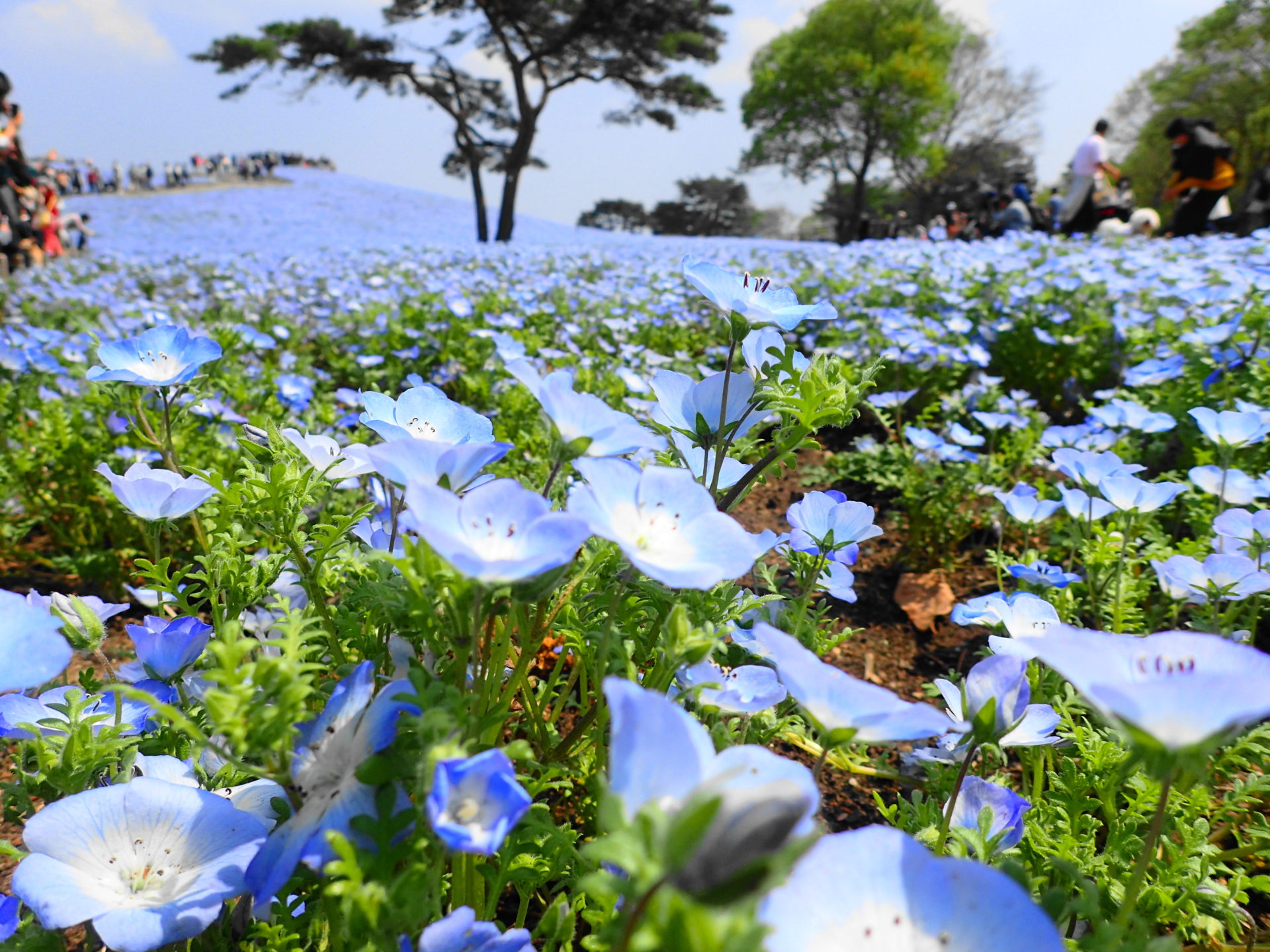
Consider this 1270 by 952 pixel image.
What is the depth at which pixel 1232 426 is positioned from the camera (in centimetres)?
192

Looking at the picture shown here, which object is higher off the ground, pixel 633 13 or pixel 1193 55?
pixel 1193 55

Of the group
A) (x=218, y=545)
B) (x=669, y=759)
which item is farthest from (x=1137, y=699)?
(x=218, y=545)

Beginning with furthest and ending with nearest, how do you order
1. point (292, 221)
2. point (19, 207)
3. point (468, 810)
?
point (292, 221)
point (19, 207)
point (468, 810)

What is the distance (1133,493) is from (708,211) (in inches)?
1645

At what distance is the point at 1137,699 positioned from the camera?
52 cm

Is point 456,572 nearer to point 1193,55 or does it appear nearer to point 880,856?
point 880,856

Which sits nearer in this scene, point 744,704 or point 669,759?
point 669,759

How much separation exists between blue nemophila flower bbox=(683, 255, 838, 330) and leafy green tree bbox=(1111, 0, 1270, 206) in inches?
1220

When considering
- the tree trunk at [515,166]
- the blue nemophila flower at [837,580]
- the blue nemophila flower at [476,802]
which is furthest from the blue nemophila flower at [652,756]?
the tree trunk at [515,166]

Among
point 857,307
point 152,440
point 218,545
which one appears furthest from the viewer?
point 857,307

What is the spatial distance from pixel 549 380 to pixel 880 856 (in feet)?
1.92

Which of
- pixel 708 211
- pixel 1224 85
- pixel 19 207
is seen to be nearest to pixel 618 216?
pixel 708 211

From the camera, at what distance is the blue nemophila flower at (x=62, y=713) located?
935 millimetres

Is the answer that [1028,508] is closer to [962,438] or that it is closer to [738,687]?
[962,438]
